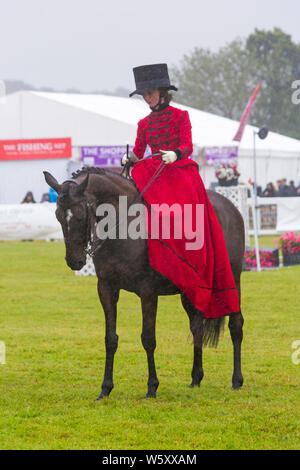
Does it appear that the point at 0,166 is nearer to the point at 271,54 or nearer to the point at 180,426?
the point at 180,426

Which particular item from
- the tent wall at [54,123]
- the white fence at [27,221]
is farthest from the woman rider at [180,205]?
the tent wall at [54,123]

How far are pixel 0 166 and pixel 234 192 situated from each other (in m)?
19.2

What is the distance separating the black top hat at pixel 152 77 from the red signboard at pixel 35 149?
25688mm

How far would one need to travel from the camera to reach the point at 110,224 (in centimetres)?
629

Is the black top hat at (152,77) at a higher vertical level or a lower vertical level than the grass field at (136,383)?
higher

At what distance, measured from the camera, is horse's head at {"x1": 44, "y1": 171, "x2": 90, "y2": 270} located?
19.3 ft

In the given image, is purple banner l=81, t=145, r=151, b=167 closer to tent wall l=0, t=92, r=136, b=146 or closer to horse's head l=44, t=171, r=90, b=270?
tent wall l=0, t=92, r=136, b=146

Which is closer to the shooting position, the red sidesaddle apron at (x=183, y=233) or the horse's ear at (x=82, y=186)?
the horse's ear at (x=82, y=186)

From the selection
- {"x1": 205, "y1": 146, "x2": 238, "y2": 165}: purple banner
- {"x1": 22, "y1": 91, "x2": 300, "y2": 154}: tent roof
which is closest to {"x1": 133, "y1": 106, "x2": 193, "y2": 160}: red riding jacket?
{"x1": 205, "y1": 146, "x2": 238, "y2": 165}: purple banner

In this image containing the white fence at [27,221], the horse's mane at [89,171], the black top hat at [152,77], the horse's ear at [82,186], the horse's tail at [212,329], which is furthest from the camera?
the white fence at [27,221]

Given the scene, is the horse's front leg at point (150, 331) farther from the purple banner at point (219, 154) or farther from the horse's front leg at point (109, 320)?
the purple banner at point (219, 154)

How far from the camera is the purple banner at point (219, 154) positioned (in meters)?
32.0
